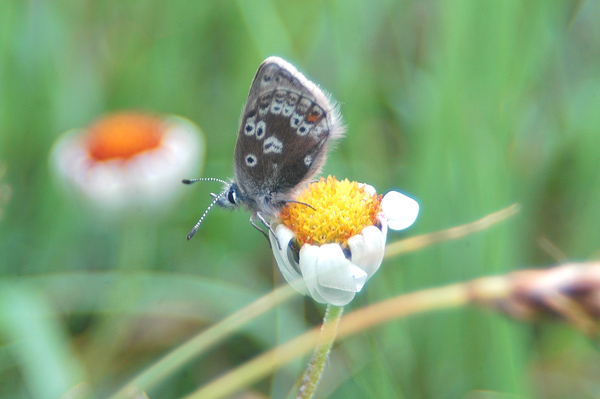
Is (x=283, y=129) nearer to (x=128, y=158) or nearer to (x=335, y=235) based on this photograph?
(x=335, y=235)

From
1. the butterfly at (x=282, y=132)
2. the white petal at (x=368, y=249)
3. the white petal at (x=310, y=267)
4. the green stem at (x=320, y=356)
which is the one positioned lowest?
the green stem at (x=320, y=356)

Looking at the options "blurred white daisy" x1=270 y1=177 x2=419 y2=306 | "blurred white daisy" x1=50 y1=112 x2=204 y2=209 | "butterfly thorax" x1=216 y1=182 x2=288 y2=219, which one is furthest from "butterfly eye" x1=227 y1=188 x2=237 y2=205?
"blurred white daisy" x1=50 y1=112 x2=204 y2=209

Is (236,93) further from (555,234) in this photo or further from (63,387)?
(63,387)

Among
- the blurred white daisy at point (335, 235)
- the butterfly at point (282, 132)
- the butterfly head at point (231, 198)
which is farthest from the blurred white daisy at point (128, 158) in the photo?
the blurred white daisy at point (335, 235)

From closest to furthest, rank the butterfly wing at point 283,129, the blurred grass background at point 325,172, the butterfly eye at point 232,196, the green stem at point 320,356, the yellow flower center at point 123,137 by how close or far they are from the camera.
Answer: the green stem at point 320,356
the butterfly wing at point 283,129
the butterfly eye at point 232,196
the blurred grass background at point 325,172
the yellow flower center at point 123,137

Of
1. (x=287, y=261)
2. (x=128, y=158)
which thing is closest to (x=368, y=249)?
(x=287, y=261)

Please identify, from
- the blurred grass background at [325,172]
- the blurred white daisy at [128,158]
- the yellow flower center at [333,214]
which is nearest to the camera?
the yellow flower center at [333,214]

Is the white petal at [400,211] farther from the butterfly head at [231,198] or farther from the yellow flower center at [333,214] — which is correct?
the butterfly head at [231,198]
